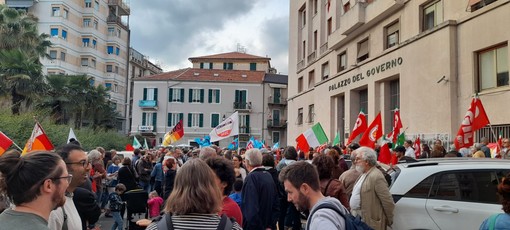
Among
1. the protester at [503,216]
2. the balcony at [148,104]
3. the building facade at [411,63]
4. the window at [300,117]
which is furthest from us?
the balcony at [148,104]

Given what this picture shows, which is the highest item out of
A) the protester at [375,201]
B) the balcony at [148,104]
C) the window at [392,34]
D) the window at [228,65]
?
the window at [228,65]

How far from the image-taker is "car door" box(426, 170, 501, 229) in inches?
209

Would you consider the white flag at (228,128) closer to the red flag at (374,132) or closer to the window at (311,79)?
the red flag at (374,132)

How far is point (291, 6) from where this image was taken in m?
37.3

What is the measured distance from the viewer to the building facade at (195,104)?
5603 centimetres

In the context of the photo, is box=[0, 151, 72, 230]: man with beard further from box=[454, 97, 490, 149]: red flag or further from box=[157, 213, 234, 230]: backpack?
box=[454, 97, 490, 149]: red flag

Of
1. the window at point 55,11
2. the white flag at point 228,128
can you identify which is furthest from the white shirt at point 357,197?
the window at point 55,11

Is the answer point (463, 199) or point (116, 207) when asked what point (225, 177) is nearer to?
point (463, 199)

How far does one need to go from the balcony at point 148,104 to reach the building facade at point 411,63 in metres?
29.1

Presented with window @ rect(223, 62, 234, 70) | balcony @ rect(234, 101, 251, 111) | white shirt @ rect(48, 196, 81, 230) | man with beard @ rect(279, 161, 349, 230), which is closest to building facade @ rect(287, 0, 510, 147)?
man with beard @ rect(279, 161, 349, 230)

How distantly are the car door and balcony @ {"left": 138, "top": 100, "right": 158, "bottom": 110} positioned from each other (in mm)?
52205

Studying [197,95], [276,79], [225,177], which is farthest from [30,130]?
[276,79]

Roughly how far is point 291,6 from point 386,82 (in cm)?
1833

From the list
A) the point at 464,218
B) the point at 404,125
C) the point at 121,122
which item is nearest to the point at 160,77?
the point at 121,122
